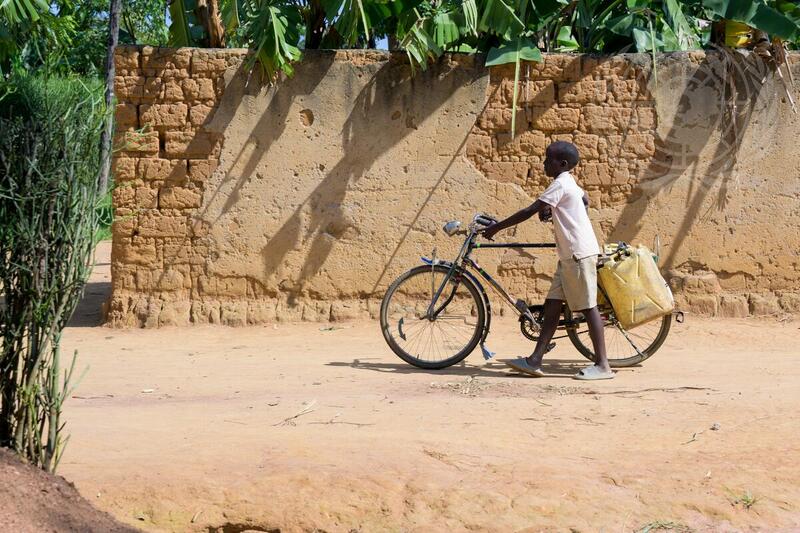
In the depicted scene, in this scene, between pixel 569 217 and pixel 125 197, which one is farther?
pixel 125 197

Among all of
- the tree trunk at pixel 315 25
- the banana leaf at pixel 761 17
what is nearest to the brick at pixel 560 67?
the banana leaf at pixel 761 17

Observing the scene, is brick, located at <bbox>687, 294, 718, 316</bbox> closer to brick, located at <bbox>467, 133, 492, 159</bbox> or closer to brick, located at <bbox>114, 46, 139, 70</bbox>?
brick, located at <bbox>467, 133, 492, 159</bbox>

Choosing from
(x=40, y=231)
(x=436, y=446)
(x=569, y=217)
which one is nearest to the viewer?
(x=40, y=231)

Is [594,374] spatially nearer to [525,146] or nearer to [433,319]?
[433,319]

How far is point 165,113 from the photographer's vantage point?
7906 millimetres

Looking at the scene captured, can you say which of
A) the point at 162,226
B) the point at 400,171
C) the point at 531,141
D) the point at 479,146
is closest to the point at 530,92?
the point at 531,141

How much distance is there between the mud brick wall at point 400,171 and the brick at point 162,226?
13 mm

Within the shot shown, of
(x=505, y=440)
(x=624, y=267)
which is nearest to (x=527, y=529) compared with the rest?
(x=505, y=440)

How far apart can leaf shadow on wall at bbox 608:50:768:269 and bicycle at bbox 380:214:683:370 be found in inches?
65.2

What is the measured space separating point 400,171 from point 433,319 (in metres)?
1.97

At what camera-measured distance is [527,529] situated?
3791 millimetres

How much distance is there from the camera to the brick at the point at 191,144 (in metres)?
7.94

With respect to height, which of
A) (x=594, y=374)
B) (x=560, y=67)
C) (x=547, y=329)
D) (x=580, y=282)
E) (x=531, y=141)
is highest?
(x=560, y=67)

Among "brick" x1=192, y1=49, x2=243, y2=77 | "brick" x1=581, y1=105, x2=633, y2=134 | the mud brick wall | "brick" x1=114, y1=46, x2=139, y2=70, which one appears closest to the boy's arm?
the mud brick wall
